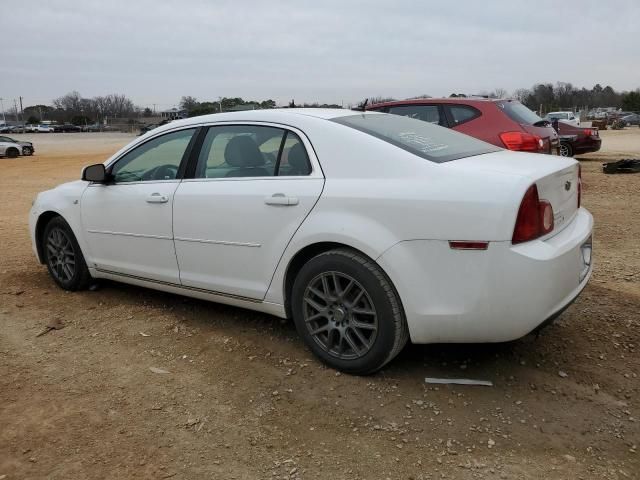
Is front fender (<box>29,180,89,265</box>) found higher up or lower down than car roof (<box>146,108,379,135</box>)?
lower down

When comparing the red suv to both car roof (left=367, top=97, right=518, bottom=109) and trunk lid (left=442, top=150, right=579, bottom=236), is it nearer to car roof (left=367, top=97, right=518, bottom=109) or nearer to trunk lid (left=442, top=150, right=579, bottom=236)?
car roof (left=367, top=97, right=518, bottom=109)

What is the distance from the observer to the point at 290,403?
3117 mm

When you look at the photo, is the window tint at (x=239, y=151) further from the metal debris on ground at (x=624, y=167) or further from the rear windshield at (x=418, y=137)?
the metal debris on ground at (x=624, y=167)

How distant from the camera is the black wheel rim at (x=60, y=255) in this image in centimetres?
500

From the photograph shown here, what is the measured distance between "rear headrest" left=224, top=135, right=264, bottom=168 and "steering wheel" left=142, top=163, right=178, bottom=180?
0.48 meters

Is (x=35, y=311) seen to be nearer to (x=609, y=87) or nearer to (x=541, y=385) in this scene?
(x=541, y=385)

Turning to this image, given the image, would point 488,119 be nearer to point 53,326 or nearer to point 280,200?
point 280,200

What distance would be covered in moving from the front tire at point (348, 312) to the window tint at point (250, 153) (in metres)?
0.64

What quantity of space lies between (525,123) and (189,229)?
606cm

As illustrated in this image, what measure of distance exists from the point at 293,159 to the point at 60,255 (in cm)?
271

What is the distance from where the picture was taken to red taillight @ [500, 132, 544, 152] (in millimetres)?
7703

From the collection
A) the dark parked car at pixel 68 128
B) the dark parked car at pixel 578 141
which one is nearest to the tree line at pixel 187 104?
the dark parked car at pixel 68 128

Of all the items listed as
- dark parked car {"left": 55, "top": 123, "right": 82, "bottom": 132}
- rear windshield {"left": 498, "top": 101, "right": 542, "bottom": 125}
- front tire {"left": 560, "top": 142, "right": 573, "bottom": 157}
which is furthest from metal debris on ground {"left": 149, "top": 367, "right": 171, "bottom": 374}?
dark parked car {"left": 55, "top": 123, "right": 82, "bottom": 132}

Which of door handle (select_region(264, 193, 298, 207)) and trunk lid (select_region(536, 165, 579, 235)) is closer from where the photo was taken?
trunk lid (select_region(536, 165, 579, 235))
